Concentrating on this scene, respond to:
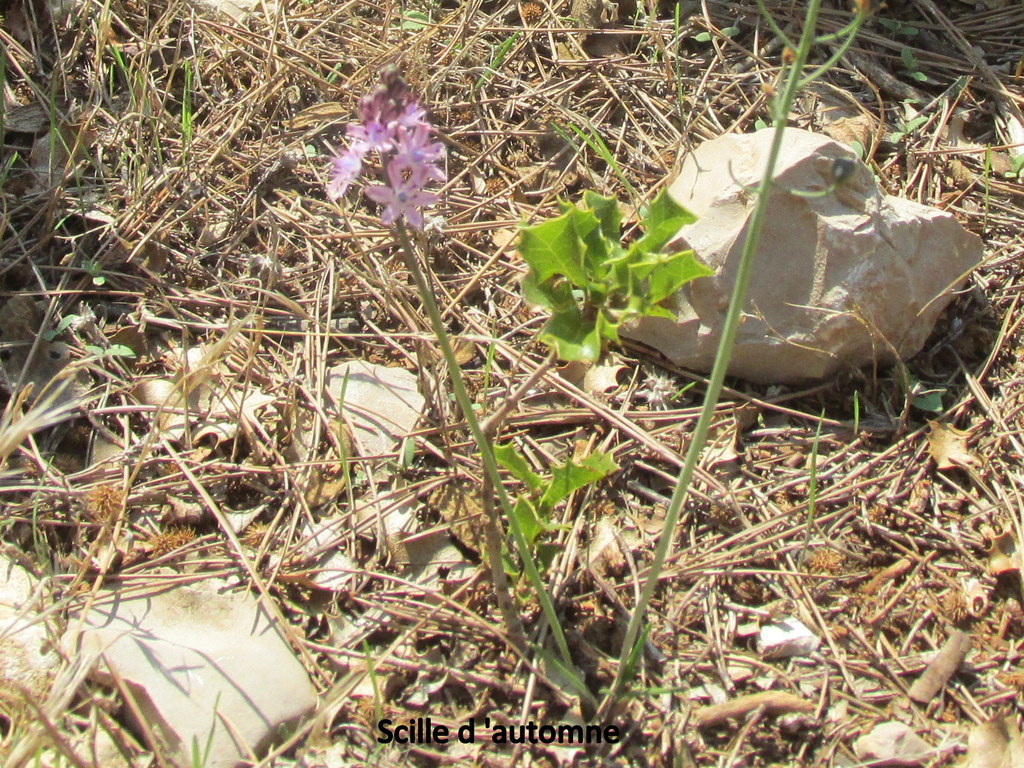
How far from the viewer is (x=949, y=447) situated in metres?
2.31

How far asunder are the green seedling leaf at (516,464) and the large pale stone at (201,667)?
0.62m

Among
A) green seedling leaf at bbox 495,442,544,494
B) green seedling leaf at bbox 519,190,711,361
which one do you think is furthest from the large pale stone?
green seedling leaf at bbox 519,190,711,361

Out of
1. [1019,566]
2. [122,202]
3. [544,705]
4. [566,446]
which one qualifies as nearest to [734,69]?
[566,446]

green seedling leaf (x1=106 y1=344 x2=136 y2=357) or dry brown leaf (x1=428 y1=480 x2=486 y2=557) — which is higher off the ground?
green seedling leaf (x1=106 y1=344 x2=136 y2=357)

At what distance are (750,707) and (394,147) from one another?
4.34ft

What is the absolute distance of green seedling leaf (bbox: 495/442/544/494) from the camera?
6.68ft

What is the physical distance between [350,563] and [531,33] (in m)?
1.96

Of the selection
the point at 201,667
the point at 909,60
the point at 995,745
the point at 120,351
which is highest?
the point at 909,60

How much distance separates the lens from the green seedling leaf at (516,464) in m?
2.04

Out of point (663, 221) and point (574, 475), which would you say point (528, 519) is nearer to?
point (574, 475)

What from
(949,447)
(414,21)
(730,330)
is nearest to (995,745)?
(949,447)

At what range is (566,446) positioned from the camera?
2.36m

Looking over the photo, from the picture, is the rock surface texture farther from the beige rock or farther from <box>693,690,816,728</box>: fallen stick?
the beige rock

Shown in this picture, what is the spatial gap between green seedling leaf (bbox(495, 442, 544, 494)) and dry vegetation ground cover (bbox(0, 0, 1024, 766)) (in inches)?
6.6
